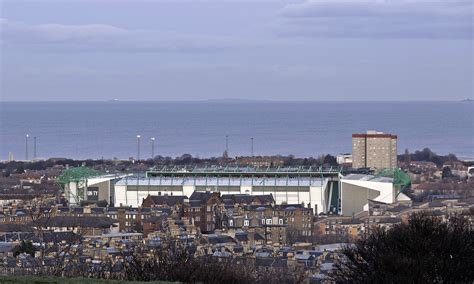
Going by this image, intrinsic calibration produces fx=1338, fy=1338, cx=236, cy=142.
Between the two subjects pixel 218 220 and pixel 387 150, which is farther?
pixel 387 150

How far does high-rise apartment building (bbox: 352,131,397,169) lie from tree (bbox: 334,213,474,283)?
1326 inches

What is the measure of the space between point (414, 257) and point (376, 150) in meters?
35.5

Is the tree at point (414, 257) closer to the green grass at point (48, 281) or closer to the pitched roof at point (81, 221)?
the green grass at point (48, 281)

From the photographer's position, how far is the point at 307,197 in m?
34.5

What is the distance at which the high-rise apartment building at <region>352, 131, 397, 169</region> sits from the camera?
158 feet

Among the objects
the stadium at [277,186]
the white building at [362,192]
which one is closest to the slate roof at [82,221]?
the stadium at [277,186]

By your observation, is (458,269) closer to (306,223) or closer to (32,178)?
(306,223)

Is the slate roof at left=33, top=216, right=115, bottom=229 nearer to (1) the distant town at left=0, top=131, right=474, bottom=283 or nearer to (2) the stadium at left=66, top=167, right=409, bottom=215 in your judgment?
(1) the distant town at left=0, top=131, right=474, bottom=283

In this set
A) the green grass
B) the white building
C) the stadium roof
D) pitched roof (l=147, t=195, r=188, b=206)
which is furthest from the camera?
the stadium roof

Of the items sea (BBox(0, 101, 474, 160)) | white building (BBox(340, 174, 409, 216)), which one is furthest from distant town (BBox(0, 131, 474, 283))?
sea (BBox(0, 101, 474, 160))

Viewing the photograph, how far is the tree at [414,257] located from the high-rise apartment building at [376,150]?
3369 centimetres

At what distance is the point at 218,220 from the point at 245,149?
163ft

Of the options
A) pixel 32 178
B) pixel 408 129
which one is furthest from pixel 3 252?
pixel 408 129

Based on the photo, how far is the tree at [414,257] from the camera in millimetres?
13156
